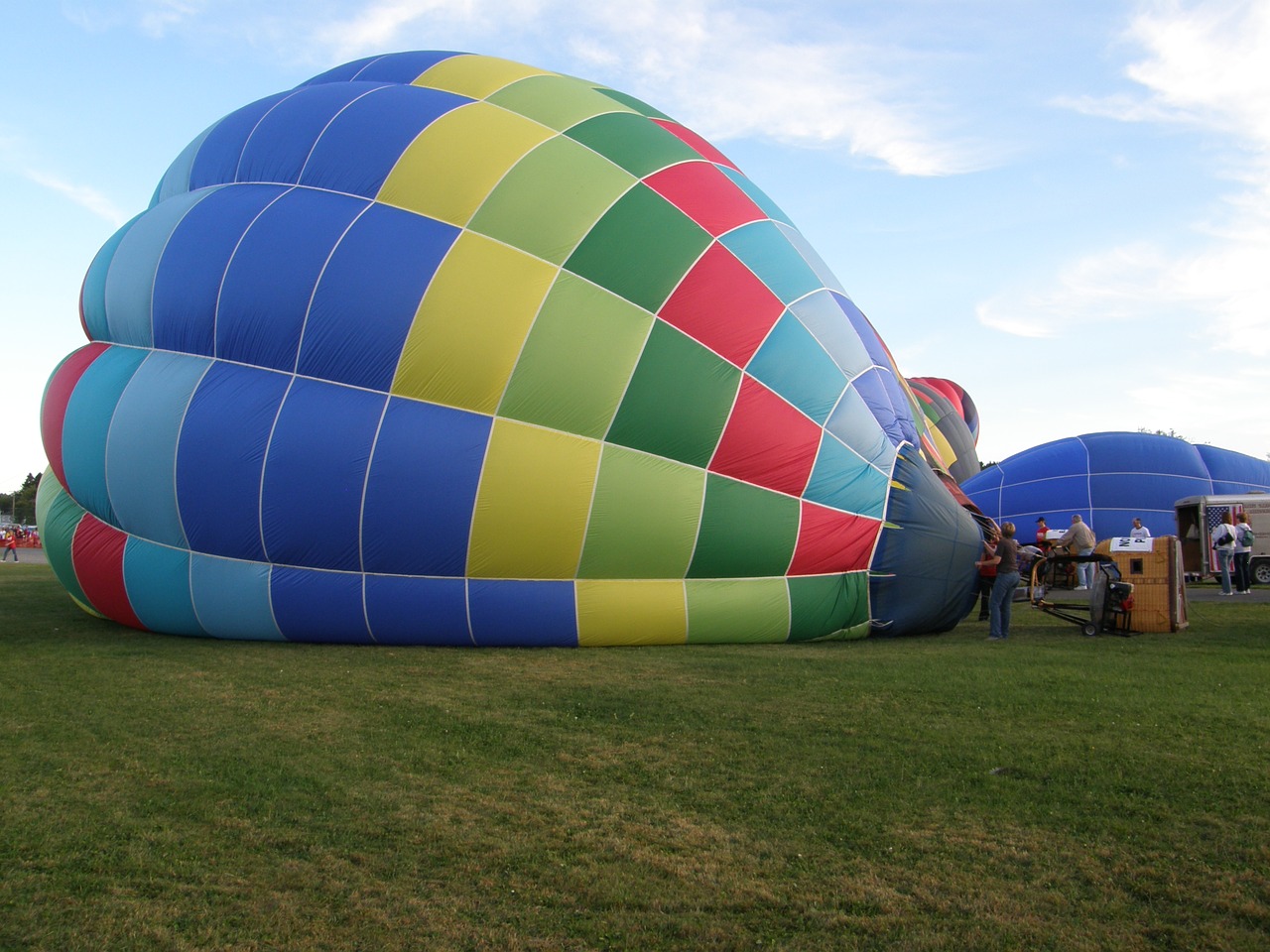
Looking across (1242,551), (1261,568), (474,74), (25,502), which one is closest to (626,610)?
(474,74)

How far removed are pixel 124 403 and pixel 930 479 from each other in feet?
24.6

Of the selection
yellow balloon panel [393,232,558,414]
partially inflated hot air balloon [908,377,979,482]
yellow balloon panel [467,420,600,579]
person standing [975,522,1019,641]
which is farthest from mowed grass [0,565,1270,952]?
partially inflated hot air balloon [908,377,979,482]

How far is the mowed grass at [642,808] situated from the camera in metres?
3.33

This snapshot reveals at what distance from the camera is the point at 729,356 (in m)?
9.17

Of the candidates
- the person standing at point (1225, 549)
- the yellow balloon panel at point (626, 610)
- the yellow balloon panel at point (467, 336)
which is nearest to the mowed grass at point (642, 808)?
the yellow balloon panel at point (626, 610)

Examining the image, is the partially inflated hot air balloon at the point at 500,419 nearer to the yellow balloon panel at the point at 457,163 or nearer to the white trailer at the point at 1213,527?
the yellow balloon panel at the point at 457,163

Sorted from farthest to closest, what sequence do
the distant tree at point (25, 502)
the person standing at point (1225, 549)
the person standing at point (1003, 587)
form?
the distant tree at point (25, 502) < the person standing at point (1225, 549) < the person standing at point (1003, 587)

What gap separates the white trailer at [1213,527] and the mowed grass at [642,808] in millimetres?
13059

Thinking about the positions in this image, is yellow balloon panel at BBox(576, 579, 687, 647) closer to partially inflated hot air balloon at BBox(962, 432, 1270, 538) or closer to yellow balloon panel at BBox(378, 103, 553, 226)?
yellow balloon panel at BBox(378, 103, 553, 226)

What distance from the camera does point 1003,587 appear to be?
9.80 meters

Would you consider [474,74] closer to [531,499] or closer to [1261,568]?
[531,499]

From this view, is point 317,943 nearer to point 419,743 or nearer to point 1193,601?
point 419,743

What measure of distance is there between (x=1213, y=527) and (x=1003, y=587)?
1202 centimetres

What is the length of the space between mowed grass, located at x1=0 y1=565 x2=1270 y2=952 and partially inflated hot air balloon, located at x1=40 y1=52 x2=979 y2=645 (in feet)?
4.75
